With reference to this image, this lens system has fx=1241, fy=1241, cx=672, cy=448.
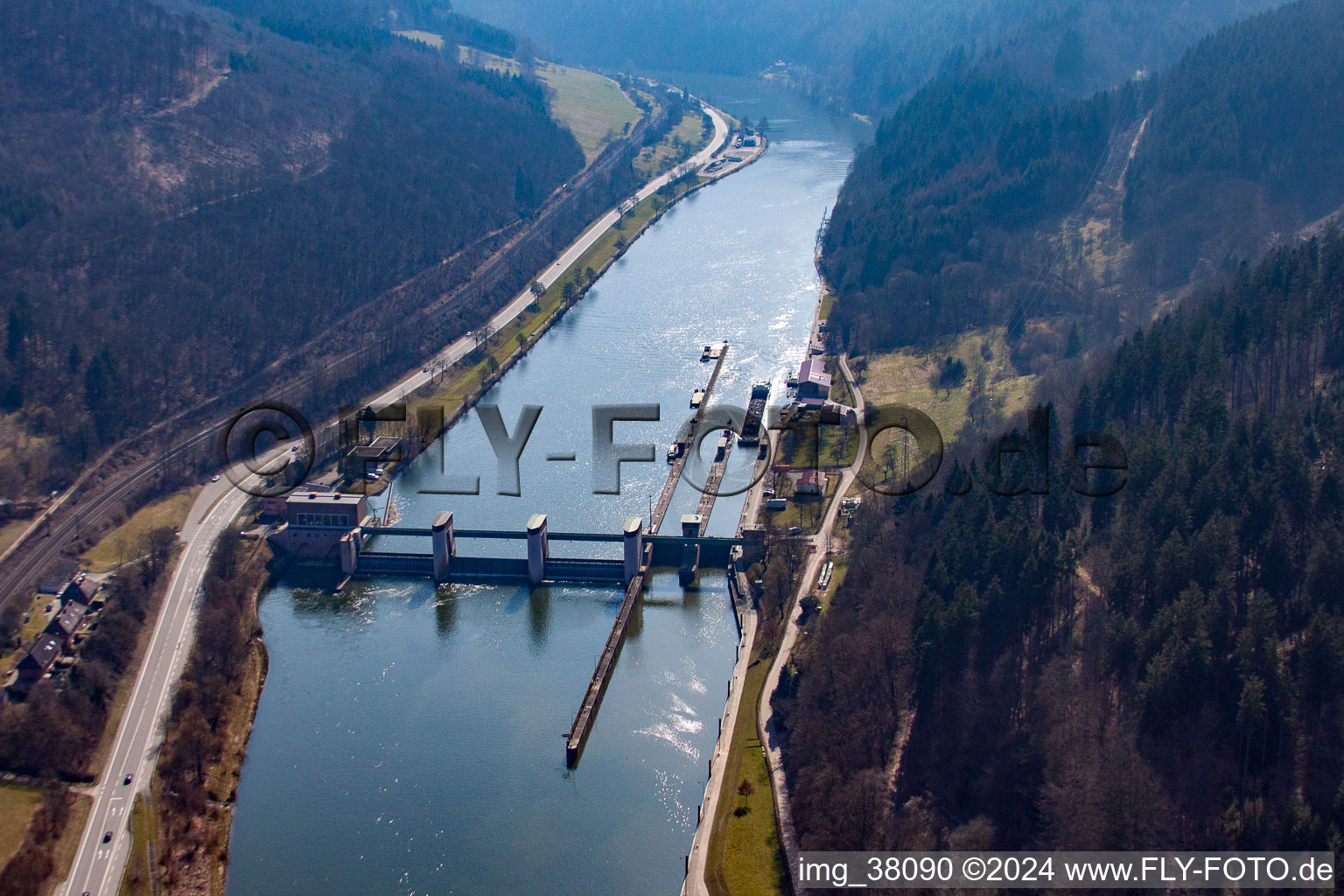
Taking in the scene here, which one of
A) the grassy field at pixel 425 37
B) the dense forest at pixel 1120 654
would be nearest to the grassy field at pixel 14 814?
the dense forest at pixel 1120 654

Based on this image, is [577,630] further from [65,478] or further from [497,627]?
[65,478]

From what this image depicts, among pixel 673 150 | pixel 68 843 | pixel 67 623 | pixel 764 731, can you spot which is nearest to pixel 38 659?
pixel 67 623

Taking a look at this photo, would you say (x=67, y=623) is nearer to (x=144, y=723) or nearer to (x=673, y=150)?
(x=144, y=723)

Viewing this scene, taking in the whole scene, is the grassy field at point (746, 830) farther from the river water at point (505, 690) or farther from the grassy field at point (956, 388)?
the grassy field at point (956, 388)

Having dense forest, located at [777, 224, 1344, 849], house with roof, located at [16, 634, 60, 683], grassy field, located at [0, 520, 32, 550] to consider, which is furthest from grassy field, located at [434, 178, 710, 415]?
dense forest, located at [777, 224, 1344, 849]

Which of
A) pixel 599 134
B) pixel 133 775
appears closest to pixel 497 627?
pixel 133 775

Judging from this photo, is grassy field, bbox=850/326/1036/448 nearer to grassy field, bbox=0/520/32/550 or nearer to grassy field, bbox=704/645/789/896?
grassy field, bbox=704/645/789/896
